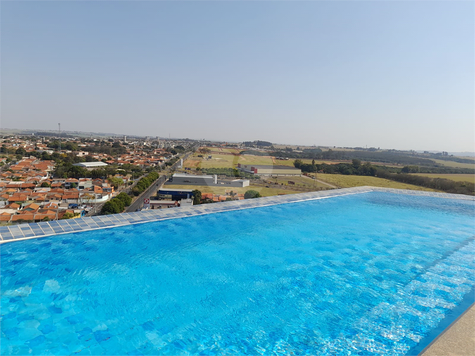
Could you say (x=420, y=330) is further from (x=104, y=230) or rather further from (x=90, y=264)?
(x=104, y=230)

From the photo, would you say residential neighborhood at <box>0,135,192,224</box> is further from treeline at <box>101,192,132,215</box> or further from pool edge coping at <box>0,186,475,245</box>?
pool edge coping at <box>0,186,475,245</box>

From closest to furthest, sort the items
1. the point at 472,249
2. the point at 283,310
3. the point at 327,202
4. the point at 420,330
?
1. the point at 420,330
2. the point at 283,310
3. the point at 472,249
4. the point at 327,202

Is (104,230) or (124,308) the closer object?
(124,308)

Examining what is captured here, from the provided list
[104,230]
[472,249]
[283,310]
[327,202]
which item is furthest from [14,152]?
[472,249]

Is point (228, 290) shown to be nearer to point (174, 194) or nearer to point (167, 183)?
point (174, 194)

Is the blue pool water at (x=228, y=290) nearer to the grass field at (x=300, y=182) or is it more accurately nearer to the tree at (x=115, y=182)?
the grass field at (x=300, y=182)

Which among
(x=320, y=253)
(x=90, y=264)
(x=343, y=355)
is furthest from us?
(x=320, y=253)

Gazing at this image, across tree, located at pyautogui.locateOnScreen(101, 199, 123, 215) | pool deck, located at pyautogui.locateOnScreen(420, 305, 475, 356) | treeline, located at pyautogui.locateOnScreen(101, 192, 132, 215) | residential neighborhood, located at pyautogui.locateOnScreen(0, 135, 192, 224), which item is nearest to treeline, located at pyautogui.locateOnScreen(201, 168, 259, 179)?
residential neighborhood, located at pyautogui.locateOnScreen(0, 135, 192, 224)

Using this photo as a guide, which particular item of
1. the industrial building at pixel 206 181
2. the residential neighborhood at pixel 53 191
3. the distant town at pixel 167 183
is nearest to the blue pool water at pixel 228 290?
the distant town at pixel 167 183
